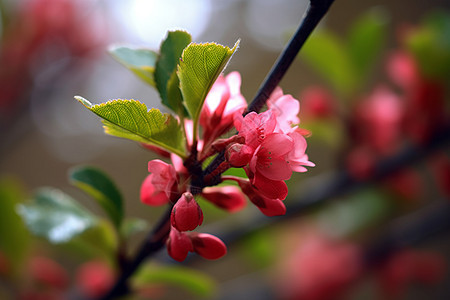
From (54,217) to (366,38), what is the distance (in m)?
0.82

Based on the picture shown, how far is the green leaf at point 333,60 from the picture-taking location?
0.91 meters

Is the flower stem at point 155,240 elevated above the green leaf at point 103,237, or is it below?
above

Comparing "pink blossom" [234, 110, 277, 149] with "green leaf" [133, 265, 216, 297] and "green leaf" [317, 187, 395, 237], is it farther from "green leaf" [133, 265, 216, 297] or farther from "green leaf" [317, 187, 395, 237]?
"green leaf" [317, 187, 395, 237]

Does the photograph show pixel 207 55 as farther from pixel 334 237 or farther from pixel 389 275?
pixel 334 237

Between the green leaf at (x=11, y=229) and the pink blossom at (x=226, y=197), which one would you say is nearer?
the pink blossom at (x=226, y=197)

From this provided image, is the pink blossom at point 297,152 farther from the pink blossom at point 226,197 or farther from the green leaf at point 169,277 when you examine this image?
the green leaf at point 169,277

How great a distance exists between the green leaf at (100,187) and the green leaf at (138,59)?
134mm

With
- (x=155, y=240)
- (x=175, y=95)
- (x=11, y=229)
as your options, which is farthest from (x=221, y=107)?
(x=11, y=229)

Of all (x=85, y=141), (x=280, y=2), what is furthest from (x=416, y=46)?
(x=85, y=141)

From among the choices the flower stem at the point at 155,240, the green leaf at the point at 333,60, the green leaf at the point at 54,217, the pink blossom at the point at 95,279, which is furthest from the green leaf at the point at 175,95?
the green leaf at the point at 333,60

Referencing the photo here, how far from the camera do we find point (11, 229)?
2.41 feet

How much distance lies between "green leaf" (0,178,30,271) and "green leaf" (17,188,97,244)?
0.30 metres

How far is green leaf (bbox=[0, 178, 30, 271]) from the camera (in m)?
0.72

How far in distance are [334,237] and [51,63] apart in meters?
1.38
